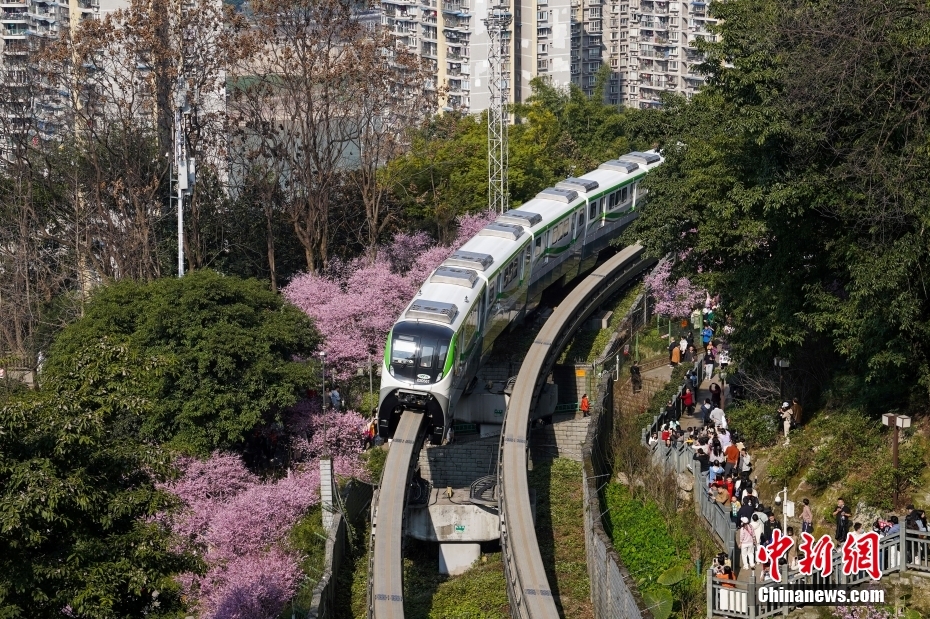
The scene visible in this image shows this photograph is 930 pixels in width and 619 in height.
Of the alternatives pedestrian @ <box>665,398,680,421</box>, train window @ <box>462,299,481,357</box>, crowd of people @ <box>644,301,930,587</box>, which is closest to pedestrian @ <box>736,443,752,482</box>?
crowd of people @ <box>644,301,930,587</box>

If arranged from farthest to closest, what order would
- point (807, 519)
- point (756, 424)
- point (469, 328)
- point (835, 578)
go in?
point (469, 328) < point (756, 424) < point (807, 519) < point (835, 578)

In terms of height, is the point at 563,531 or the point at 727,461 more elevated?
the point at 727,461

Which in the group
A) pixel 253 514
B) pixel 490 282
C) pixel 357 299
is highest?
pixel 490 282

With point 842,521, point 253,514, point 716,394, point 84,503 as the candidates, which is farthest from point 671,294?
point 84,503

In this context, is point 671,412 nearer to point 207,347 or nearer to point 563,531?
point 563,531

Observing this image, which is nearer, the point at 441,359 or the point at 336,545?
the point at 336,545

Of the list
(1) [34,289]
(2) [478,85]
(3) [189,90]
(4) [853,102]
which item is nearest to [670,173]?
(4) [853,102]

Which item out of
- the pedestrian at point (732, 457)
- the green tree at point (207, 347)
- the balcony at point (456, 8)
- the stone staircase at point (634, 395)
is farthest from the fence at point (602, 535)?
the balcony at point (456, 8)

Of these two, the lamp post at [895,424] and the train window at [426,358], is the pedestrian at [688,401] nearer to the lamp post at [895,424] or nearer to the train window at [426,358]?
the train window at [426,358]
